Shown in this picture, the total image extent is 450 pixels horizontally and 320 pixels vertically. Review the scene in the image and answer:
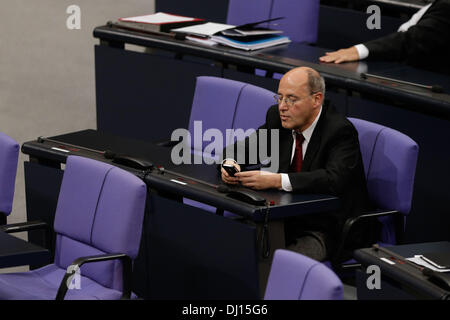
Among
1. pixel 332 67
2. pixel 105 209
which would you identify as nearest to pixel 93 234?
pixel 105 209

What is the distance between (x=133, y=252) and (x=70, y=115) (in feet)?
10.4

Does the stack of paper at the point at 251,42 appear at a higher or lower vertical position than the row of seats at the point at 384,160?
higher

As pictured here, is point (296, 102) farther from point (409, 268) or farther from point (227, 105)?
point (409, 268)

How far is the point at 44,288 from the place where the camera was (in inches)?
148

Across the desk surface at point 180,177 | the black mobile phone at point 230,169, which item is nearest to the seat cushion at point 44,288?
the desk surface at point 180,177

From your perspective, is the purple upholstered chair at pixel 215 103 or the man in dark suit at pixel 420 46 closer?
the purple upholstered chair at pixel 215 103

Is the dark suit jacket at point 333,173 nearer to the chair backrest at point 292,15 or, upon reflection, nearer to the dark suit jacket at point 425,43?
the dark suit jacket at point 425,43

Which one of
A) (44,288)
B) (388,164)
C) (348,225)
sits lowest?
(44,288)

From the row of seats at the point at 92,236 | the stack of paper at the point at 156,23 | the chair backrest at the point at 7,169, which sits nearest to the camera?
the row of seats at the point at 92,236

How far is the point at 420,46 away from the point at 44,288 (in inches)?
93.4

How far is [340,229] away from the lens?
3971 mm

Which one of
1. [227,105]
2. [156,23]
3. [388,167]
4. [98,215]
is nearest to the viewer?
[98,215]

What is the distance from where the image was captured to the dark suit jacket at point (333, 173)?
3.86 metres

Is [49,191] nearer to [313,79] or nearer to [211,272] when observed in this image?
[211,272]
